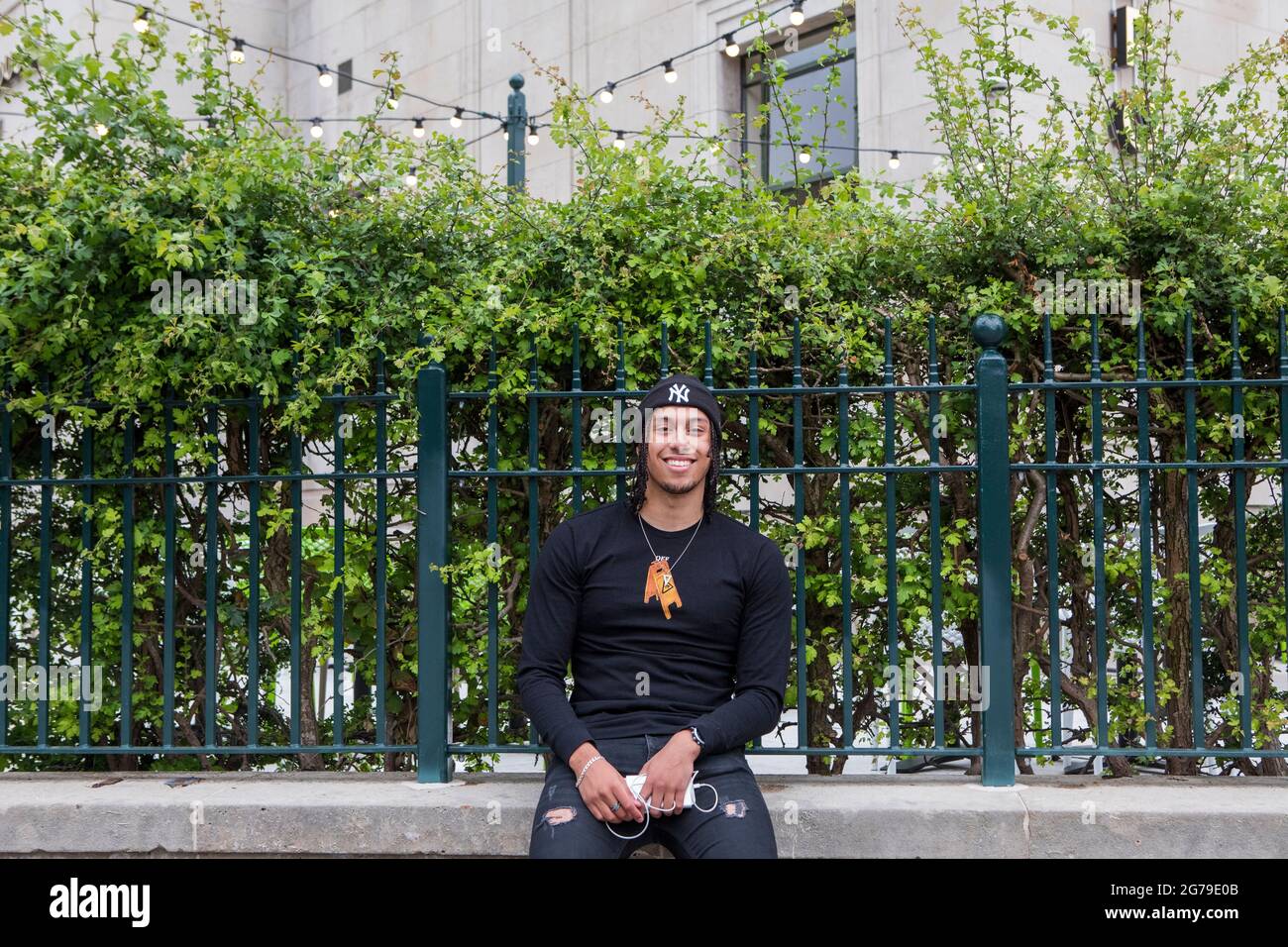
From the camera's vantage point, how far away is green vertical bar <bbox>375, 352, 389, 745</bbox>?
4.38m

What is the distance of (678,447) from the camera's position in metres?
3.59

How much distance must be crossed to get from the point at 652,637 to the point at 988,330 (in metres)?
1.71

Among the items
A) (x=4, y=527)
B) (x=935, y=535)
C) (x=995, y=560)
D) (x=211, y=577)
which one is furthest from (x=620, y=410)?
(x=4, y=527)

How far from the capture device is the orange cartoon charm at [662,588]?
3.54 m

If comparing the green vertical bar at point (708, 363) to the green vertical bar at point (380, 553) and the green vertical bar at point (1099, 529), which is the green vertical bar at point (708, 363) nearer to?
the green vertical bar at point (380, 553)

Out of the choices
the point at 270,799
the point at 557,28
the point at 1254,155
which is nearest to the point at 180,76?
the point at 270,799

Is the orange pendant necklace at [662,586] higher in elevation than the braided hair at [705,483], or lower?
lower

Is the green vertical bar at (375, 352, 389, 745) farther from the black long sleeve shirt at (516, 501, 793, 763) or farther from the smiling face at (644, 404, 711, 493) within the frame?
the smiling face at (644, 404, 711, 493)

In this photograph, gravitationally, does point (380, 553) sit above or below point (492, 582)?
above

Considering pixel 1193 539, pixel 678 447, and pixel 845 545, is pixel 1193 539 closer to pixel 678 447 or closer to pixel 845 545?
pixel 845 545

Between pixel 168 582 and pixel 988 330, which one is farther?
pixel 168 582

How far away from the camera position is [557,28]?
17.3 meters

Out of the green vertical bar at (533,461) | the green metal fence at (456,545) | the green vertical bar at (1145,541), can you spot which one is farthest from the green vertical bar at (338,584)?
the green vertical bar at (1145,541)

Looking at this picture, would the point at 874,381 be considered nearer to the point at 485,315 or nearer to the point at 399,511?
the point at 485,315
